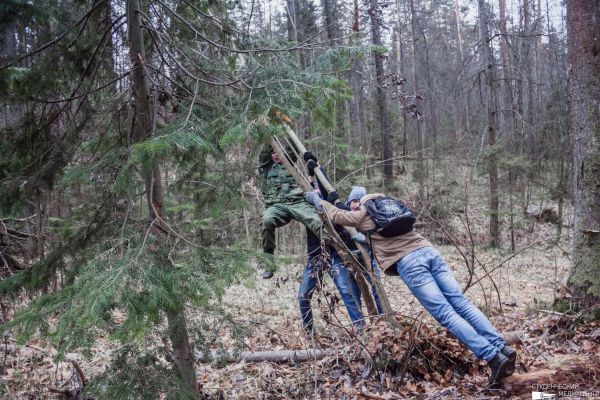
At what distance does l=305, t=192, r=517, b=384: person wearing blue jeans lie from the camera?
4137 millimetres

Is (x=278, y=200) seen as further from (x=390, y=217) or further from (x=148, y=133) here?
(x=148, y=133)

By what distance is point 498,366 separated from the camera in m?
4.07

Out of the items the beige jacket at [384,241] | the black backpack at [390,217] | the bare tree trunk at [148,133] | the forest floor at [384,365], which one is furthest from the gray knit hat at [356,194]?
the bare tree trunk at [148,133]

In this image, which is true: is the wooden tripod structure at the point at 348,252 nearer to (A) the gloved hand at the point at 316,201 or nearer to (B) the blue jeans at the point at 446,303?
(A) the gloved hand at the point at 316,201

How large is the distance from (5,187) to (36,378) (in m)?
3.01

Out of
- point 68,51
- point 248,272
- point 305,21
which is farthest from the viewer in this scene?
point 305,21

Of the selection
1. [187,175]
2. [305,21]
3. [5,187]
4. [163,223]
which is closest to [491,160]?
[305,21]

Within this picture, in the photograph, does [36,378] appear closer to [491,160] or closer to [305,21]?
[491,160]

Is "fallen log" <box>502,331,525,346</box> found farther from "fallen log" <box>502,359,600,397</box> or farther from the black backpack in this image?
the black backpack

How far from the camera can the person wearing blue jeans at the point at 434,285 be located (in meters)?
4.14

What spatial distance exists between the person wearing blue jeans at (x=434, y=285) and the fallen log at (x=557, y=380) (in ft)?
0.43

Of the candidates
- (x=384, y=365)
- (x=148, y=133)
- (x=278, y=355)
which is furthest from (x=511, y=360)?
(x=148, y=133)

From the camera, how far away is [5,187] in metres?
4.28

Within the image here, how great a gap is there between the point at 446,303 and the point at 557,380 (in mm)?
1142
